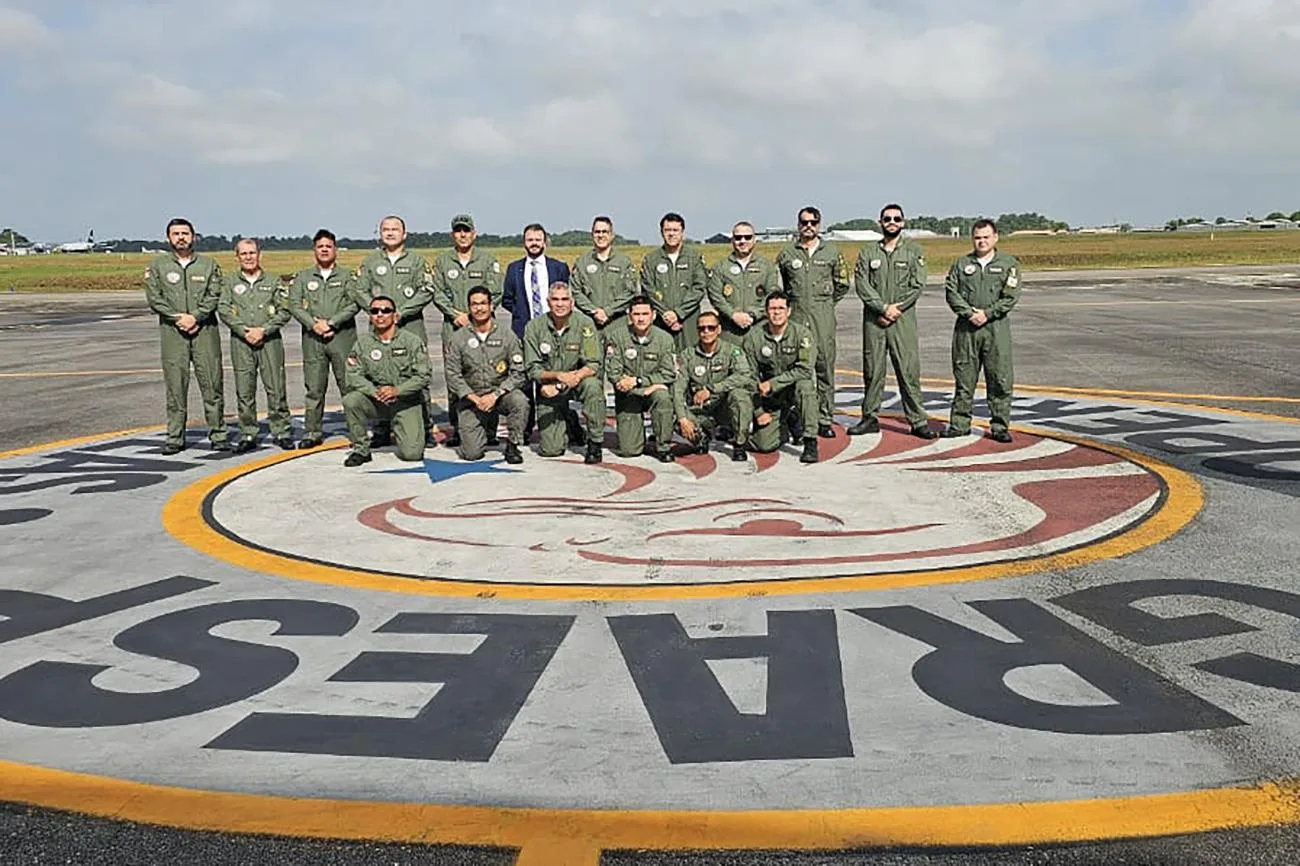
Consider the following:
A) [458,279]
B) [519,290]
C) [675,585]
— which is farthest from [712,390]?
[675,585]

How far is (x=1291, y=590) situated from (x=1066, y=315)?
20.8 metres

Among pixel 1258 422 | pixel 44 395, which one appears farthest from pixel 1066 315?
pixel 44 395

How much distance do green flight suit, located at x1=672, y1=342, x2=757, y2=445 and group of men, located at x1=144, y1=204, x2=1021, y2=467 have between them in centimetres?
2

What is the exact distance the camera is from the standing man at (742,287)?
9484 mm

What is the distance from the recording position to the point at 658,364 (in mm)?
8930

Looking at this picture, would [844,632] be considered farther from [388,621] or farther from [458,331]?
[458,331]

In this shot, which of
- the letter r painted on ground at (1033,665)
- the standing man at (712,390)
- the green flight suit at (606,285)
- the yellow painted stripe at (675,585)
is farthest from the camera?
the green flight suit at (606,285)

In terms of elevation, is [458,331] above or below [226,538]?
above

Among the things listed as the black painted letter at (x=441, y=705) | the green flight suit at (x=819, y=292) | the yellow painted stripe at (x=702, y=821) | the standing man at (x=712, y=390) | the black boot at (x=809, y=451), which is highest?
the green flight suit at (x=819, y=292)

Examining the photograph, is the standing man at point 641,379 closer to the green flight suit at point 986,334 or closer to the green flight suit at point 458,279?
the green flight suit at point 458,279

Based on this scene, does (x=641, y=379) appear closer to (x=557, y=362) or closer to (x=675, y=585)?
(x=557, y=362)

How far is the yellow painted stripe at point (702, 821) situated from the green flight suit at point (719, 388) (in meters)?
5.80

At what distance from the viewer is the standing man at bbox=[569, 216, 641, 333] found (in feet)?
31.7

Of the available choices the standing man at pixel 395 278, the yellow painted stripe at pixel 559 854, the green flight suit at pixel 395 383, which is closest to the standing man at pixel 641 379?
the green flight suit at pixel 395 383
